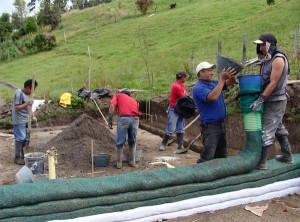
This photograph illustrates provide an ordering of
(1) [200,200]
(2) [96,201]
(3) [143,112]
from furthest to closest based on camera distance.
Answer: (3) [143,112], (1) [200,200], (2) [96,201]

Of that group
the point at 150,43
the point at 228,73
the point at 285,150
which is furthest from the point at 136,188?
the point at 150,43

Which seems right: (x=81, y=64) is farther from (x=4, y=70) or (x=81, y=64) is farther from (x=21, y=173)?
(x=21, y=173)

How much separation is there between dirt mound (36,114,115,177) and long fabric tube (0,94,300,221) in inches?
130

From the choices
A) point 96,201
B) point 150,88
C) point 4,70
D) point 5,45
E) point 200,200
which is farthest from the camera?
point 5,45

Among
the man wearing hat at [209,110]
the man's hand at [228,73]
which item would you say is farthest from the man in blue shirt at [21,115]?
the man's hand at [228,73]

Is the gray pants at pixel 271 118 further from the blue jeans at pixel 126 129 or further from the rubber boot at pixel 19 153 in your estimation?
the rubber boot at pixel 19 153

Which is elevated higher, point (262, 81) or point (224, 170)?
point (262, 81)

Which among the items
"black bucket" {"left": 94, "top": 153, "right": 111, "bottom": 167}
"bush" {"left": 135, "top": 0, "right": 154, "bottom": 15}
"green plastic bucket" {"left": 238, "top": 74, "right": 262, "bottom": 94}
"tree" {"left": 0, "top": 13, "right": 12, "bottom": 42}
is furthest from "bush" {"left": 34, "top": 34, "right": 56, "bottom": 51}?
"green plastic bucket" {"left": 238, "top": 74, "right": 262, "bottom": 94}

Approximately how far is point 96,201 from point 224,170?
1.47 m

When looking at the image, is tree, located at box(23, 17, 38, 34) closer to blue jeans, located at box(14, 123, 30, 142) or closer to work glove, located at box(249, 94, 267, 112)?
blue jeans, located at box(14, 123, 30, 142)

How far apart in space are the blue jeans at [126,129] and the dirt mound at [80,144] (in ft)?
2.72

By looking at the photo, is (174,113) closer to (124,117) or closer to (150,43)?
(124,117)

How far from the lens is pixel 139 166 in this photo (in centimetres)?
745

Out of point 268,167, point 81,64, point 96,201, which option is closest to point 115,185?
point 96,201
